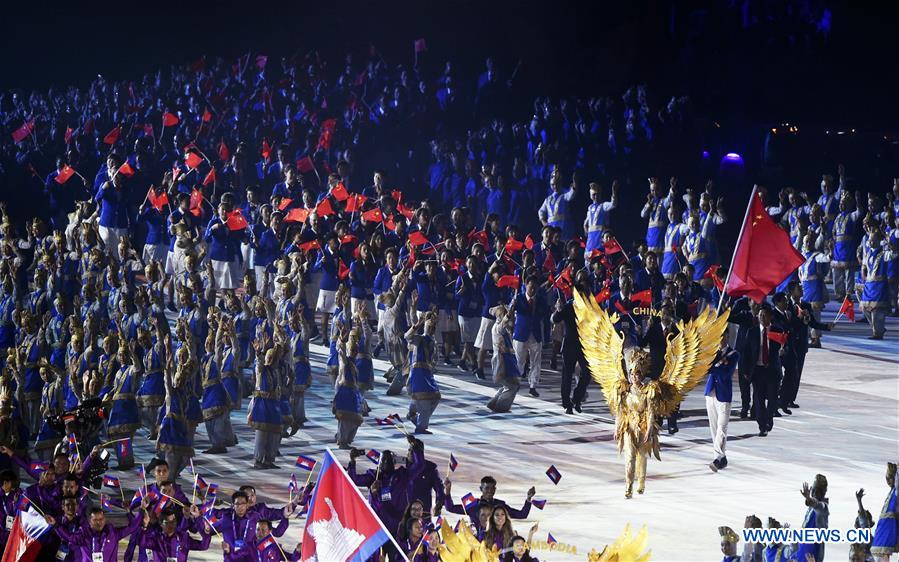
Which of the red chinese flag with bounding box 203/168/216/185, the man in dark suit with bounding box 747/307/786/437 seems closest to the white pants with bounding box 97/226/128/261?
the red chinese flag with bounding box 203/168/216/185

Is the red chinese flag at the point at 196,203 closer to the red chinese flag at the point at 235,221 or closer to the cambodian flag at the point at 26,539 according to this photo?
the red chinese flag at the point at 235,221

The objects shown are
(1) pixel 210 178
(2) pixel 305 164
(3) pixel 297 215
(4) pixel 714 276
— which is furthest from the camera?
(2) pixel 305 164

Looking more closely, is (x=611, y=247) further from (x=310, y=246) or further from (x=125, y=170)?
(x=125, y=170)

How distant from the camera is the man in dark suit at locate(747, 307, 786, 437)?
18.2 m

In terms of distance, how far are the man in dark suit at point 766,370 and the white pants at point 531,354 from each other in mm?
2986

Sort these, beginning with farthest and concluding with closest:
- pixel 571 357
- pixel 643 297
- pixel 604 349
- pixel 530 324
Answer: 1. pixel 643 297
2. pixel 530 324
3. pixel 571 357
4. pixel 604 349

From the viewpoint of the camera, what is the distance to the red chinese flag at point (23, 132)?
29594mm

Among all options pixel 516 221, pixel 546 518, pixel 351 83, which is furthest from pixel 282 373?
pixel 351 83

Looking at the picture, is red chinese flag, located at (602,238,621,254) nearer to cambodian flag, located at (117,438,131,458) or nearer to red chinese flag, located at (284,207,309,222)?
red chinese flag, located at (284,207,309,222)

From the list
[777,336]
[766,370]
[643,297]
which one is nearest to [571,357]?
[643,297]

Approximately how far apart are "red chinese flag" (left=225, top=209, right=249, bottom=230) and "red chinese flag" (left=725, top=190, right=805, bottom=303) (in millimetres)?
8953

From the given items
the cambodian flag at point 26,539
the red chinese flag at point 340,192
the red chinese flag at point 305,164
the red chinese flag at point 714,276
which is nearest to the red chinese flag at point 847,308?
the red chinese flag at point 714,276

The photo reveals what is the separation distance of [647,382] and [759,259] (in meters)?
2.16

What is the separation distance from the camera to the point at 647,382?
634 inches
